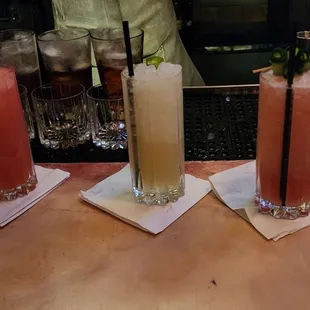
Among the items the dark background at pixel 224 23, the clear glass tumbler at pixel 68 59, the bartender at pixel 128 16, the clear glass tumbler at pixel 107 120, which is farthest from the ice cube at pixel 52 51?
the dark background at pixel 224 23

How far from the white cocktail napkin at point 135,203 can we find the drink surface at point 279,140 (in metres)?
0.12

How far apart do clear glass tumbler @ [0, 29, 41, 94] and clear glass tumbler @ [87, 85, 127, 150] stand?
18 cm

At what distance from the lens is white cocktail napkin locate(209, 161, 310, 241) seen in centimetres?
86

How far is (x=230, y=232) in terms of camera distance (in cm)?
86

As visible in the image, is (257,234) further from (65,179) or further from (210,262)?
(65,179)

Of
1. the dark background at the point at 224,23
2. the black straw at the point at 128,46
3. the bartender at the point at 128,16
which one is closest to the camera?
the black straw at the point at 128,46

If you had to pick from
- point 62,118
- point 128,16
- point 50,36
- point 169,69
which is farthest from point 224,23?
point 169,69

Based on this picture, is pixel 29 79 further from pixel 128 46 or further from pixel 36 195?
pixel 128 46

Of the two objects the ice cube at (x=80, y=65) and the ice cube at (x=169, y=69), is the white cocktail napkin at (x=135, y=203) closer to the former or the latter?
the ice cube at (x=169, y=69)

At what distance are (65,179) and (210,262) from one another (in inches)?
14.2

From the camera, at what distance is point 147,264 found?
80 cm

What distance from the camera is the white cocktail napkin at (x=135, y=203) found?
2.95 feet

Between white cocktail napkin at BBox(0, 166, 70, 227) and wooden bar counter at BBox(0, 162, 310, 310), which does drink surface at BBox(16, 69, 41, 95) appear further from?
wooden bar counter at BBox(0, 162, 310, 310)

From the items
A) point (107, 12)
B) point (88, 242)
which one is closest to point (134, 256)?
point (88, 242)
